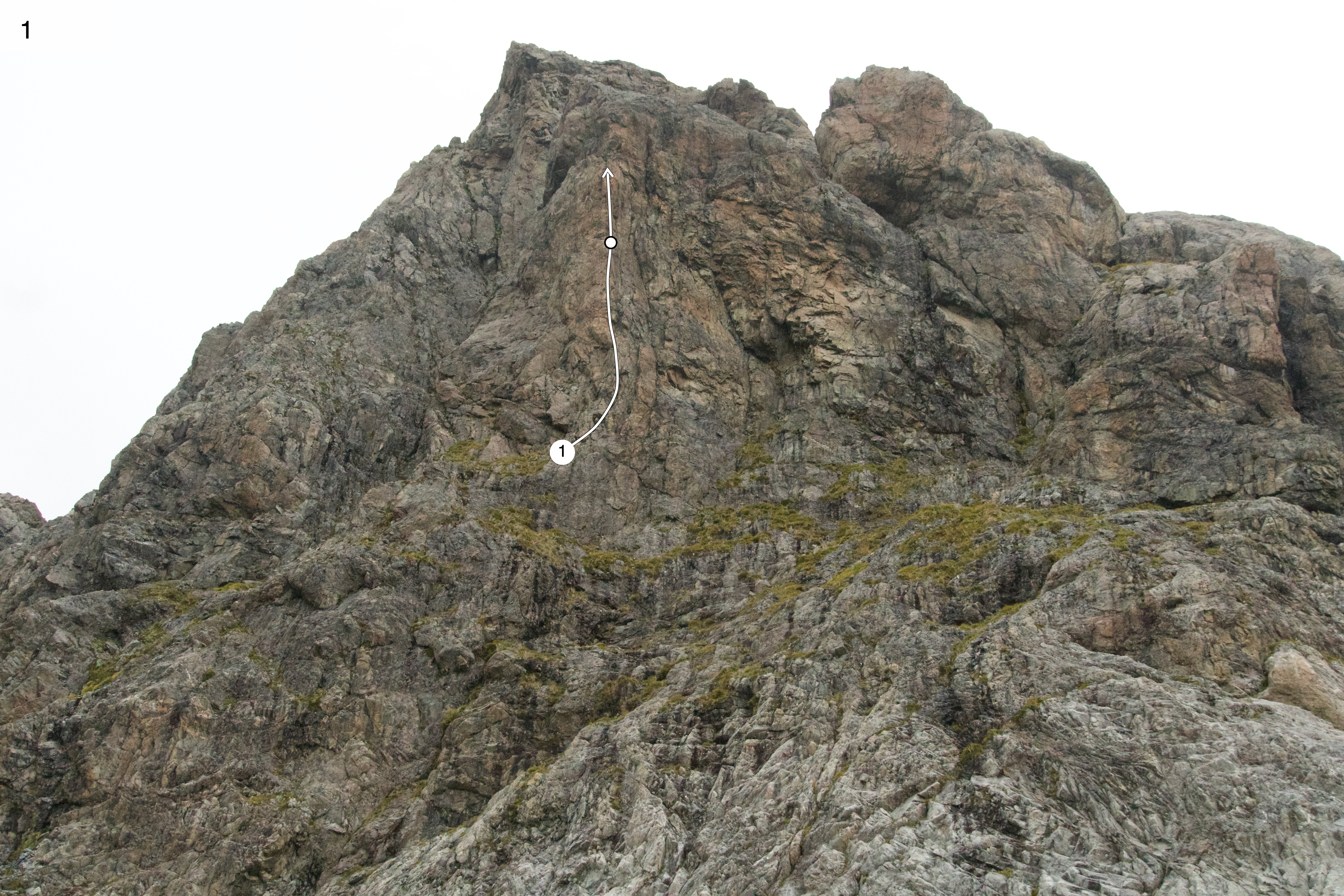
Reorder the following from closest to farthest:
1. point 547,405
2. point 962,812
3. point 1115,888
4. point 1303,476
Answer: point 1115,888, point 962,812, point 1303,476, point 547,405

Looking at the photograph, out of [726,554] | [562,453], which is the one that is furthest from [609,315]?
[726,554]

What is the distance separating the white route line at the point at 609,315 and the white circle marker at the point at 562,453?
0.42 m

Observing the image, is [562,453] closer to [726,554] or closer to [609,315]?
[609,315]

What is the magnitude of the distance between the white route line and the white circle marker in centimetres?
42

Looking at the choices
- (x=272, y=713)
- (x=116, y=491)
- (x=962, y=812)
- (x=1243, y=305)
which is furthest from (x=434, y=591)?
(x=1243, y=305)

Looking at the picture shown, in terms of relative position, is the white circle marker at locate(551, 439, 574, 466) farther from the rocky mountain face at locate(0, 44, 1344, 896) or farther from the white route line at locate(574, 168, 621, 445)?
the rocky mountain face at locate(0, 44, 1344, 896)

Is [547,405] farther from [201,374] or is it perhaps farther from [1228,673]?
[1228,673]

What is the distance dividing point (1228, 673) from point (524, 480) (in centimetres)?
2432

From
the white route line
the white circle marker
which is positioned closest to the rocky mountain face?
the white route line

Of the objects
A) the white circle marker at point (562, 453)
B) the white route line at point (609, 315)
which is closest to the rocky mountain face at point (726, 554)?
the white route line at point (609, 315)

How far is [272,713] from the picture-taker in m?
27.5

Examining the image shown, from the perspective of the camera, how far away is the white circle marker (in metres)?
38.0

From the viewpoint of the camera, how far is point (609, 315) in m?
42.5

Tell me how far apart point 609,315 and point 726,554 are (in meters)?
13.8
